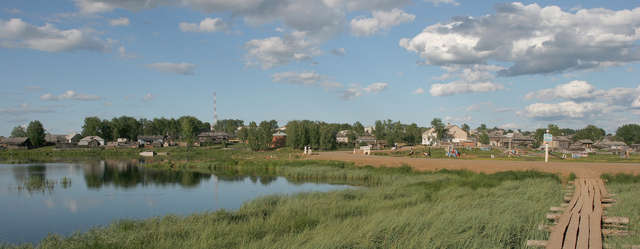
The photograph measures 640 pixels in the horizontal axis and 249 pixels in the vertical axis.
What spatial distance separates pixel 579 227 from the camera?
10.3 meters

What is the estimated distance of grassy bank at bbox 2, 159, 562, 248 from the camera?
9.99 meters

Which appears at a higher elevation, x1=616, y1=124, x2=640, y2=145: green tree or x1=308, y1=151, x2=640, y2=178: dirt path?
x1=616, y1=124, x2=640, y2=145: green tree

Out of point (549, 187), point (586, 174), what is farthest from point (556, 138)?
point (549, 187)

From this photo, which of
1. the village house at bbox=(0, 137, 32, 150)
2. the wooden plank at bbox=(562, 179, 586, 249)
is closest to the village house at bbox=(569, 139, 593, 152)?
the wooden plank at bbox=(562, 179, 586, 249)

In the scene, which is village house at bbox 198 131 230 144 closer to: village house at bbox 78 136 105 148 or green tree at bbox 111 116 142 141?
green tree at bbox 111 116 142 141

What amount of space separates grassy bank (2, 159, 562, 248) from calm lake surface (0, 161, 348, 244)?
5.36m

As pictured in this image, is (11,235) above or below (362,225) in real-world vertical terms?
below

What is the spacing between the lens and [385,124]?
117875 millimetres

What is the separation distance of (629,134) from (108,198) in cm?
13562

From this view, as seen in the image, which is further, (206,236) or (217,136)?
(217,136)

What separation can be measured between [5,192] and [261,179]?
1807cm

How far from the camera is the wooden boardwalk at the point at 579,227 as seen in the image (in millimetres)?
8781

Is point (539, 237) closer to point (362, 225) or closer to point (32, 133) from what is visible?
point (362, 225)

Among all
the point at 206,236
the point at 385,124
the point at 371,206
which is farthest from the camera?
the point at 385,124
